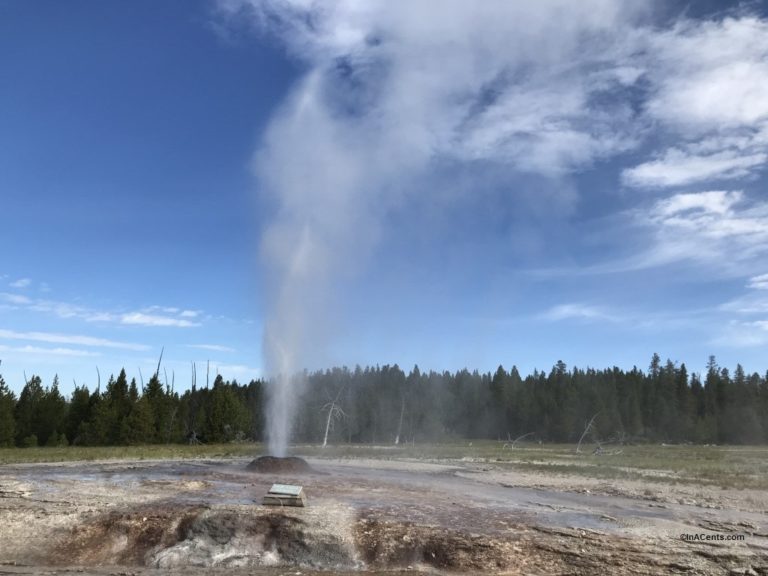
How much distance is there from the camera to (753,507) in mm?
19781

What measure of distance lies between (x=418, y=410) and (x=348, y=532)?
275ft

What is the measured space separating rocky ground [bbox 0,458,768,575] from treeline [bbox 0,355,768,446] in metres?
43.8

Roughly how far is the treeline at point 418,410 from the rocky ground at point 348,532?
4382 cm

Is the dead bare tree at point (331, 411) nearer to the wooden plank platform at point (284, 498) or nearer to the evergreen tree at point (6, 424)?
the evergreen tree at point (6, 424)

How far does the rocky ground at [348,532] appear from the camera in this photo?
11672 mm

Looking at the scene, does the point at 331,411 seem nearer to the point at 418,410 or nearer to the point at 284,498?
the point at 418,410

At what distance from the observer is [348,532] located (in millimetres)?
13211

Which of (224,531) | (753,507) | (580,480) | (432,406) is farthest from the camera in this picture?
(432,406)

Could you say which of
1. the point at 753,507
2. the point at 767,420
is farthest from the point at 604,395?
the point at 753,507

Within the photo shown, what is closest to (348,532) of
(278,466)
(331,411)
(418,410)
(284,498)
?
(284,498)

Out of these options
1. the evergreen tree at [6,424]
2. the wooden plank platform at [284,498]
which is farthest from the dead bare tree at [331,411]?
the wooden plank platform at [284,498]

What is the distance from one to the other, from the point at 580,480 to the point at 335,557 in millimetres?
18516

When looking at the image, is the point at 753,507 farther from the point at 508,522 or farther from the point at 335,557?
the point at 335,557

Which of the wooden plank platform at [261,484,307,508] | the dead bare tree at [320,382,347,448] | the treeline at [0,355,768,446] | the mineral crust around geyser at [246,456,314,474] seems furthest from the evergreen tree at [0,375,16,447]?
the wooden plank platform at [261,484,307,508]
